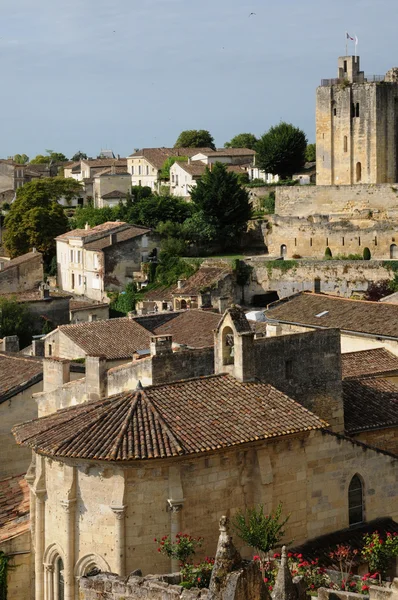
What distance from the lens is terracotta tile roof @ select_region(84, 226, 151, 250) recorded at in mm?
71500

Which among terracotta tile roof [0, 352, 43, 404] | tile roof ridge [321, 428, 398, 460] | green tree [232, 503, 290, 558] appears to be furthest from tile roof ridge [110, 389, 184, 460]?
terracotta tile roof [0, 352, 43, 404]

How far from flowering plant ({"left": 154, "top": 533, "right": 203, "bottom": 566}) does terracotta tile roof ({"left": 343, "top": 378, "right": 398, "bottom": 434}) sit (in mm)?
6283

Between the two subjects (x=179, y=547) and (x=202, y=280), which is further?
(x=202, y=280)

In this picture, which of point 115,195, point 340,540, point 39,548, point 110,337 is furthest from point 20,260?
point 340,540

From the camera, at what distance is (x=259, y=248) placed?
75.9 m

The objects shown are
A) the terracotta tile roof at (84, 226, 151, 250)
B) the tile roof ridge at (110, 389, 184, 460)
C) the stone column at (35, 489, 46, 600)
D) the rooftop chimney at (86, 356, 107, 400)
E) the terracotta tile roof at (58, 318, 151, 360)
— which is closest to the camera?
the tile roof ridge at (110, 389, 184, 460)

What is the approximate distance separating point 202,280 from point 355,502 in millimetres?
42644

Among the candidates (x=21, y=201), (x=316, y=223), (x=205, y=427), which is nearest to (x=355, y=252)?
(x=316, y=223)

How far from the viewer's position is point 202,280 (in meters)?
67.0

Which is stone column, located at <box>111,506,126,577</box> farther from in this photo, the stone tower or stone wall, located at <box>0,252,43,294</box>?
the stone tower

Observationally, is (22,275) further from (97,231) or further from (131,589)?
(131,589)

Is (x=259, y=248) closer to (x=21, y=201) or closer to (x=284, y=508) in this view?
(x=21, y=201)

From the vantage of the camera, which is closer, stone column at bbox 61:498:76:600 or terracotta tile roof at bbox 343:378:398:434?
stone column at bbox 61:498:76:600

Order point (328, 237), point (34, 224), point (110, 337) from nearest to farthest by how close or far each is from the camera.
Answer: point (110, 337) → point (328, 237) → point (34, 224)
